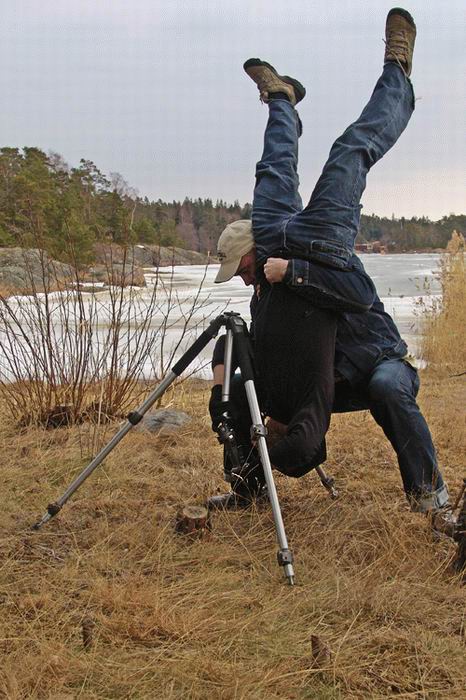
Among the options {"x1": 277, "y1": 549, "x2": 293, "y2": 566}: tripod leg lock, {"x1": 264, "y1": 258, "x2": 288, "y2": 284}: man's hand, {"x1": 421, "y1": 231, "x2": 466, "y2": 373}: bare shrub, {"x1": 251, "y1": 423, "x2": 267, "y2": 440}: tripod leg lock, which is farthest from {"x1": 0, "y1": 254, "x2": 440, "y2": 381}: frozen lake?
{"x1": 277, "y1": 549, "x2": 293, "y2": 566}: tripod leg lock

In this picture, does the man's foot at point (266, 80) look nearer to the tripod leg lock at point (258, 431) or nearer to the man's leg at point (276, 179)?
the man's leg at point (276, 179)

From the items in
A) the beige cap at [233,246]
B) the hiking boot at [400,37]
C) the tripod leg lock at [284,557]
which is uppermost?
the hiking boot at [400,37]

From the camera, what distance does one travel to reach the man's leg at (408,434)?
3057 millimetres

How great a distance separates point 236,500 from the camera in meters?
3.55

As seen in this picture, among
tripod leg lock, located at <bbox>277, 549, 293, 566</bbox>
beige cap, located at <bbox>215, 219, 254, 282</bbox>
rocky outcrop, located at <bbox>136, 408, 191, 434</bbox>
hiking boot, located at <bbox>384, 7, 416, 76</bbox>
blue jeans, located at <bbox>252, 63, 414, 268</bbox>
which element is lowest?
rocky outcrop, located at <bbox>136, 408, 191, 434</bbox>

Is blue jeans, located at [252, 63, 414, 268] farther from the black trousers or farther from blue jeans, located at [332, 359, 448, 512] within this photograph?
blue jeans, located at [332, 359, 448, 512]

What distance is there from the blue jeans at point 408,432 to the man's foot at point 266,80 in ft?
4.33

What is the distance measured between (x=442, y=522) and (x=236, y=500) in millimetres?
993

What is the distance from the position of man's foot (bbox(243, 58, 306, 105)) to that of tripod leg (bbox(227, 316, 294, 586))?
107 centimetres

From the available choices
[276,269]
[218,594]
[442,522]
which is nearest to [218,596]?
[218,594]

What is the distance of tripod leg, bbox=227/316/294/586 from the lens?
2.65 metres

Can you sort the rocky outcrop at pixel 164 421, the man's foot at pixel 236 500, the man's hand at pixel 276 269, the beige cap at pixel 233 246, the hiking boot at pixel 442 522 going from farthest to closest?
1. the rocky outcrop at pixel 164 421
2. the man's foot at pixel 236 500
3. the beige cap at pixel 233 246
4. the hiking boot at pixel 442 522
5. the man's hand at pixel 276 269

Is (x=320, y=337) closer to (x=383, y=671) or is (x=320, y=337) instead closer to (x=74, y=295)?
(x=383, y=671)

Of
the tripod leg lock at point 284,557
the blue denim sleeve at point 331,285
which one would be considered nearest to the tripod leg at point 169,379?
the blue denim sleeve at point 331,285
